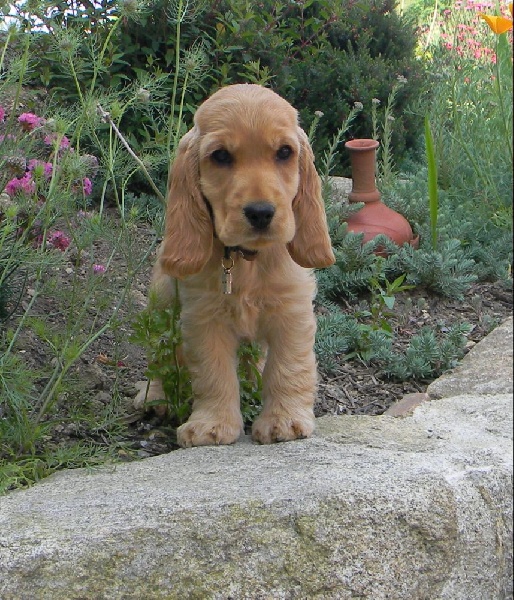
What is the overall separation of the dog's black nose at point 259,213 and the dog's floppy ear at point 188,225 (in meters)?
0.34

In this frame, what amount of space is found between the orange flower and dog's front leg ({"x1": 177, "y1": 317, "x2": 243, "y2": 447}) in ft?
5.88

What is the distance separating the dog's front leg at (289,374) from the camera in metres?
3.42

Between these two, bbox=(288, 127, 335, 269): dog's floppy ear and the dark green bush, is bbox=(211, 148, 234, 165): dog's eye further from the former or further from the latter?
the dark green bush

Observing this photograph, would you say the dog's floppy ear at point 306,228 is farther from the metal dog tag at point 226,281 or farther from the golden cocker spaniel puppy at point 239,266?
the metal dog tag at point 226,281

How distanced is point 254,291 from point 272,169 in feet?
1.56

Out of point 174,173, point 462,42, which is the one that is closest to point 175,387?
point 174,173

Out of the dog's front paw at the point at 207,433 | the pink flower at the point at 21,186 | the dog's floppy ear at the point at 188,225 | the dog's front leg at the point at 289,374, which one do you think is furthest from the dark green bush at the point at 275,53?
the dog's front paw at the point at 207,433

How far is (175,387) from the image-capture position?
3.79m

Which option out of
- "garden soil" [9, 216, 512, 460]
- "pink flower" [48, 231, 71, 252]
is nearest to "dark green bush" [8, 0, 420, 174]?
"garden soil" [9, 216, 512, 460]

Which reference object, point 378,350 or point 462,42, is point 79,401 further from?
point 462,42

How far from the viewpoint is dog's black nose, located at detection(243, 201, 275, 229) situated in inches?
118

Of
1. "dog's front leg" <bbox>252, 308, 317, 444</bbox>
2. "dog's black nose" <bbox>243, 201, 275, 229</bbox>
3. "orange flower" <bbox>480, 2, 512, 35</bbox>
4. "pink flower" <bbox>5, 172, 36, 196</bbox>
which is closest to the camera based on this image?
"orange flower" <bbox>480, 2, 512, 35</bbox>

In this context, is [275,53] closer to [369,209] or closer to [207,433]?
[369,209]

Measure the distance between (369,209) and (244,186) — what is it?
229 cm
